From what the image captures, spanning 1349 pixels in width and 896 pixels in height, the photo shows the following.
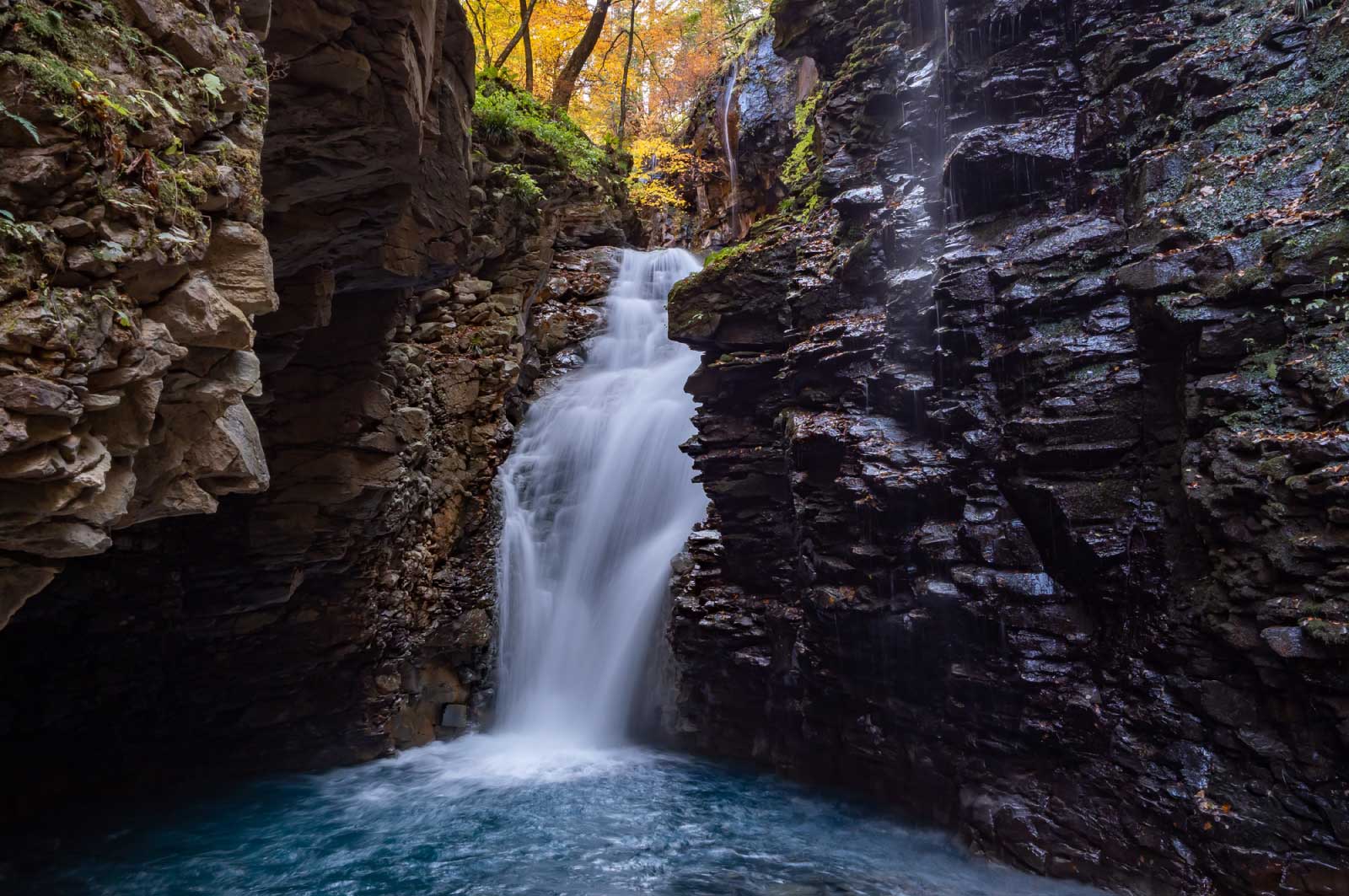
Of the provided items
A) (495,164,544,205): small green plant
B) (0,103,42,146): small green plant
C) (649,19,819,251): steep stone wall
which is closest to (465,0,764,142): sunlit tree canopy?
(649,19,819,251): steep stone wall

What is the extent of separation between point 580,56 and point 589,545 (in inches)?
321

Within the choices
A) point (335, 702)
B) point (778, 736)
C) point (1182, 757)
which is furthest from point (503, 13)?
point (1182, 757)

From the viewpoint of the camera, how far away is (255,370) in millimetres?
3867

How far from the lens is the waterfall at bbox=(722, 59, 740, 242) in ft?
60.8

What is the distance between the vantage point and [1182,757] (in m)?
6.31

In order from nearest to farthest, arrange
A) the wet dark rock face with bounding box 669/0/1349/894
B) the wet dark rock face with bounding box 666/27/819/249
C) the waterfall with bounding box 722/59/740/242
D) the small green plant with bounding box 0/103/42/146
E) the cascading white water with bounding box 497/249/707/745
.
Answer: the small green plant with bounding box 0/103/42/146 → the wet dark rock face with bounding box 669/0/1349/894 → the cascading white water with bounding box 497/249/707/745 → the wet dark rock face with bounding box 666/27/819/249 → the waterfall with bounding box 722/59/740/242

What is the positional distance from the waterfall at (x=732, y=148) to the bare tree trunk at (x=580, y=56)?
598 centimetres

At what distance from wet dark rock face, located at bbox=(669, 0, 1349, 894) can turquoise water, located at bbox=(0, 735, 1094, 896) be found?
71 centimetres

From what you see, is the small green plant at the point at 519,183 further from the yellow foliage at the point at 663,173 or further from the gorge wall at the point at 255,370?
the yellow foliage at the point at 663,173

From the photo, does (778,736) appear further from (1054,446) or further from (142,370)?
(142,370)

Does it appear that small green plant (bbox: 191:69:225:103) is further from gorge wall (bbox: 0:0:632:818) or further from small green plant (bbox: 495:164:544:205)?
small green plant (bbox: 495:164:544:205)

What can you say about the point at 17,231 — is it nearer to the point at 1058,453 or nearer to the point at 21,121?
the point at 21,121

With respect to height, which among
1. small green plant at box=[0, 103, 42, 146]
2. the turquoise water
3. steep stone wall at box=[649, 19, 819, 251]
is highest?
steep stone wall at box=[649, 19, 819, 251]

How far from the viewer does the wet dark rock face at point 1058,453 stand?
604 cm
